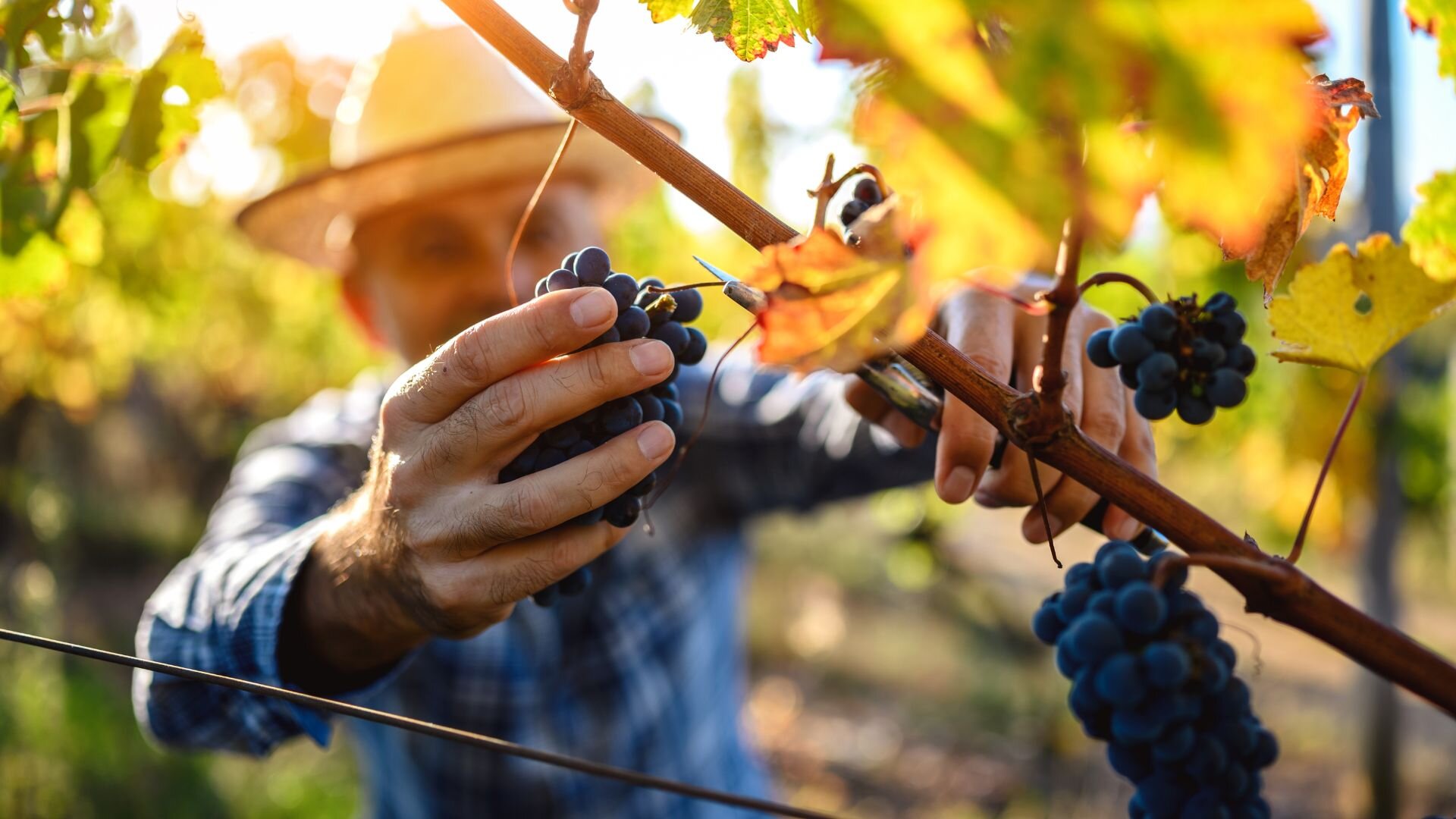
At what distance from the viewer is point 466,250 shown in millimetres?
2244

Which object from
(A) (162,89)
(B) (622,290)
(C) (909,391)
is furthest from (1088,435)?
(A) (162,89)

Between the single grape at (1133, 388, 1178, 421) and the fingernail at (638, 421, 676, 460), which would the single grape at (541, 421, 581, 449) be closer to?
the fingernail at (638, 421, 676, 460)

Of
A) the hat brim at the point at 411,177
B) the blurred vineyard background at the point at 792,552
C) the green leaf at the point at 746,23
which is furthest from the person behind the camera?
the blurred vineyard background at the point at 792,552

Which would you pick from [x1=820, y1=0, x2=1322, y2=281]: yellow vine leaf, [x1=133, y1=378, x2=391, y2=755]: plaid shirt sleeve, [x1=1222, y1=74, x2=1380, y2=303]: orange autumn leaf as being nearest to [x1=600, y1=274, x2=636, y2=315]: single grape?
[x1=820, y1=0, x2=1322, y2=281]: yellow vine leaf

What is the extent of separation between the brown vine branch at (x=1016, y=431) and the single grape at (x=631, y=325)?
0.13m

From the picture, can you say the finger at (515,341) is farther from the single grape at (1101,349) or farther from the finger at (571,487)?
the single grape at (1101,349)

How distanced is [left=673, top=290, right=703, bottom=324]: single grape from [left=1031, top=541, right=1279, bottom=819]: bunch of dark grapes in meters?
0.35

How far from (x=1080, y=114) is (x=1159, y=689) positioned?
351 millimetres

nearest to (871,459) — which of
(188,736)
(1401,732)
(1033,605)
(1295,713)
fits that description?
(188,736)

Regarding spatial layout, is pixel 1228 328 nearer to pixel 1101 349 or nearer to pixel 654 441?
pixel 1101 349

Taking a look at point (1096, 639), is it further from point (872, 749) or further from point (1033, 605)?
point (1033, 605)

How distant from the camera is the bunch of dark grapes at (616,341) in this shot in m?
0.70

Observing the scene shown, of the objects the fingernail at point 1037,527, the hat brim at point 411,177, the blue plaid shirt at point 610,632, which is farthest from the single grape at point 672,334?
the hat brim at point 411,177

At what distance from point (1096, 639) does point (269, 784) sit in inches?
182
